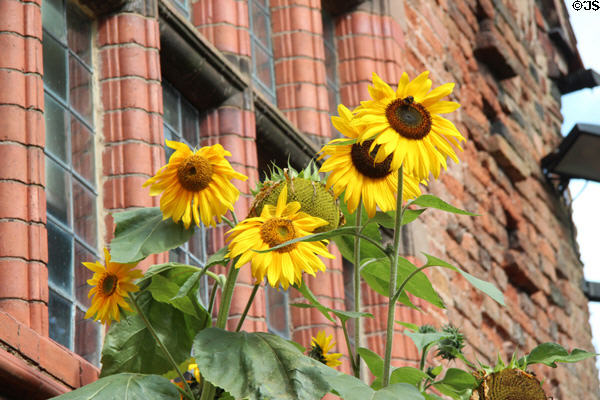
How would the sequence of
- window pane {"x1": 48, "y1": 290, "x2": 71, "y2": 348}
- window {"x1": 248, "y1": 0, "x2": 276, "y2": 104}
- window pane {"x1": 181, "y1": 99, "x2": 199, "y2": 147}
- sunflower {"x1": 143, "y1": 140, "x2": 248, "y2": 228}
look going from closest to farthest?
sunflower {"x1": 143, "y1": 140, "x2": 248, "y2": 228}, window pane {"x1": 48, "y1": 290, "x2": 71, "y2": 348}, window pane {"x1": 181, "y1": 99, "x2": 199, "y2": 147}, window {"x1": 248, "y1": 0, "x2": 276, "y2": 104}

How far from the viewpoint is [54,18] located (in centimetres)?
462

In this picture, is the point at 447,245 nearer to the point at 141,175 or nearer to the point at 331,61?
the point at 331,61

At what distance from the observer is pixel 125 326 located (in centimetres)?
304

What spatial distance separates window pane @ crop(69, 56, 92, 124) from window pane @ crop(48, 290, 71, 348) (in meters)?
0.83

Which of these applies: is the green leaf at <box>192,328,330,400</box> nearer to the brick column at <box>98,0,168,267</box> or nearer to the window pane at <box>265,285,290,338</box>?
the brick column at <box>98,0,168,267</box>

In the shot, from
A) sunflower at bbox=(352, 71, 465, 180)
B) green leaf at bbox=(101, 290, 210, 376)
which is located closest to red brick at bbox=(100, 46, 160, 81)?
green leaf at bbox=(101, 290, 210, 376)

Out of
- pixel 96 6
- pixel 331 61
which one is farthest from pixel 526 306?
pixel 96 6

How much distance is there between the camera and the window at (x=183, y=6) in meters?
5.57

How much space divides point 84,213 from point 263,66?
6.92 feet

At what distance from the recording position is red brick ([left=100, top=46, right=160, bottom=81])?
464 cm

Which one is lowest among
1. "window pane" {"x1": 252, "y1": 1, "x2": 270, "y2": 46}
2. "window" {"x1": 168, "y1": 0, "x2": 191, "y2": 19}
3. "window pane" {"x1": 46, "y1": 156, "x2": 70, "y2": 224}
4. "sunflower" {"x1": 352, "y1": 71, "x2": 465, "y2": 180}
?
"sunflower" {"x1": 352, "y1": 71, "x2": 465, "y2": 180}

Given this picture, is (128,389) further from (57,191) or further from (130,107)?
(130,107)

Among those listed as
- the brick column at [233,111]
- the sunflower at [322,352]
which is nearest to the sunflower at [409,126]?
the sunflower at [322,352]

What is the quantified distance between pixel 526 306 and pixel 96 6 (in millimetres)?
4505
